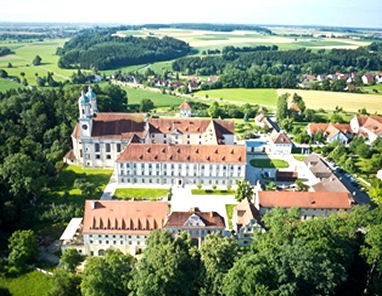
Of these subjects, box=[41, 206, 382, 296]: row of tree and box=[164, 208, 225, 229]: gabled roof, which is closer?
box=[41, 206, 382, 296]: row of tree

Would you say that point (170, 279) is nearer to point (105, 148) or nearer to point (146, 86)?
point (105, 148)

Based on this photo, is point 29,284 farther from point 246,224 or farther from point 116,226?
point 246,224

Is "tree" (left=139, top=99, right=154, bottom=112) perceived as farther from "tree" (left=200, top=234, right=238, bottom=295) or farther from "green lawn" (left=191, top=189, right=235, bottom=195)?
"tree" (left=200, top=234, right=238, bottom=295)

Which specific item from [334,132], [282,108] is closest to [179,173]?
[334,132]

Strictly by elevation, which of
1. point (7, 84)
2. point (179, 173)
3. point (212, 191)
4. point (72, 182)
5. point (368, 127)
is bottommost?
point (72, 182)

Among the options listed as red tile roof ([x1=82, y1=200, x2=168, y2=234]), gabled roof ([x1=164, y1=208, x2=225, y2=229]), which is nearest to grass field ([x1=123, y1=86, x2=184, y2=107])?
red tile roof ([x1=82, y1=200, x2=168, y2=234])

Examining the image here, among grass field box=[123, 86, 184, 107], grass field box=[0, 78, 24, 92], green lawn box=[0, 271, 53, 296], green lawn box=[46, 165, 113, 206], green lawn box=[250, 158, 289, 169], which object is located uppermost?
grass field box=[0, 78, 24, 92]
